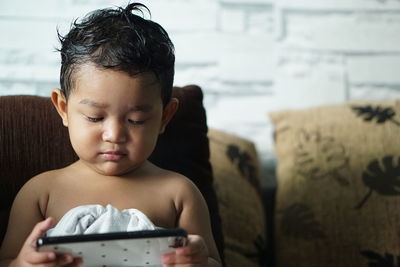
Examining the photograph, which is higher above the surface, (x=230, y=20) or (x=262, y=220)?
Answer: (x=230, y=20)

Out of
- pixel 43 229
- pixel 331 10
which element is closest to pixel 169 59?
pixel 43 229

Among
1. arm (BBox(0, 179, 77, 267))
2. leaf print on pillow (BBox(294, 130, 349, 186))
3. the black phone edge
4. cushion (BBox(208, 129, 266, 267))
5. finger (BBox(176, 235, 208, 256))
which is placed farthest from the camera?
leaf print on pillow (BBox(294, 130, 349, 186))

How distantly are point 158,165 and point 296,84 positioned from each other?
2.38 ft

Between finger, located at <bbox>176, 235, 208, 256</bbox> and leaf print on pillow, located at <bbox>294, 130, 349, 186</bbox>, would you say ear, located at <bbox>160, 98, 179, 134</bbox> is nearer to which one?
finger, located at <bbox>176, 235, 208, 256</bbox>

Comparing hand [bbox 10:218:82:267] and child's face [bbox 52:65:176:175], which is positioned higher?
child's face [bbox 52:65:176:175]

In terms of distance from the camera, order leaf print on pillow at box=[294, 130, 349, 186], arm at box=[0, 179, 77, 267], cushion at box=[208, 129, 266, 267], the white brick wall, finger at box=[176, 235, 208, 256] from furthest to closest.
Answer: the white brick wall → leaf print on pillow at box=[294, 130, 349, 186] → cushion at box=[208, 129, 266, 267] → arm at box=[0, 179, 77, 267] → finger at box=[176, 235, 208, 256]

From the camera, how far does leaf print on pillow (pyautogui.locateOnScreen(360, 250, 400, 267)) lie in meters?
1.57

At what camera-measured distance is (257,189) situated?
168 cm

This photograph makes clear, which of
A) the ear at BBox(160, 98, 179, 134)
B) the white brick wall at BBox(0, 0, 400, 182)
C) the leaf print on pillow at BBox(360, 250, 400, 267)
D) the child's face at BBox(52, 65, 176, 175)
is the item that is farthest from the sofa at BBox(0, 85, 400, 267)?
the child's face at BBox(52, 65, 176, 175)

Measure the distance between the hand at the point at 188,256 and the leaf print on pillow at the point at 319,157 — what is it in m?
0.75

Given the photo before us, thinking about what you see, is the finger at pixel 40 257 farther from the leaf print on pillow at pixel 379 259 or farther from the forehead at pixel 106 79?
the leaf print on pillow at pixel 379 259

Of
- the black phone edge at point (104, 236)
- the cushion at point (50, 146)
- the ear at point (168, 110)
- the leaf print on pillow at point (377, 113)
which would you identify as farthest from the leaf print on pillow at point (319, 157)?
the black phone edge at point (104, 236)

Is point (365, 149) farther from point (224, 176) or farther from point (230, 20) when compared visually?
point (230, 20)

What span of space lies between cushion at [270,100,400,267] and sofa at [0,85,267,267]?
0.08 m
